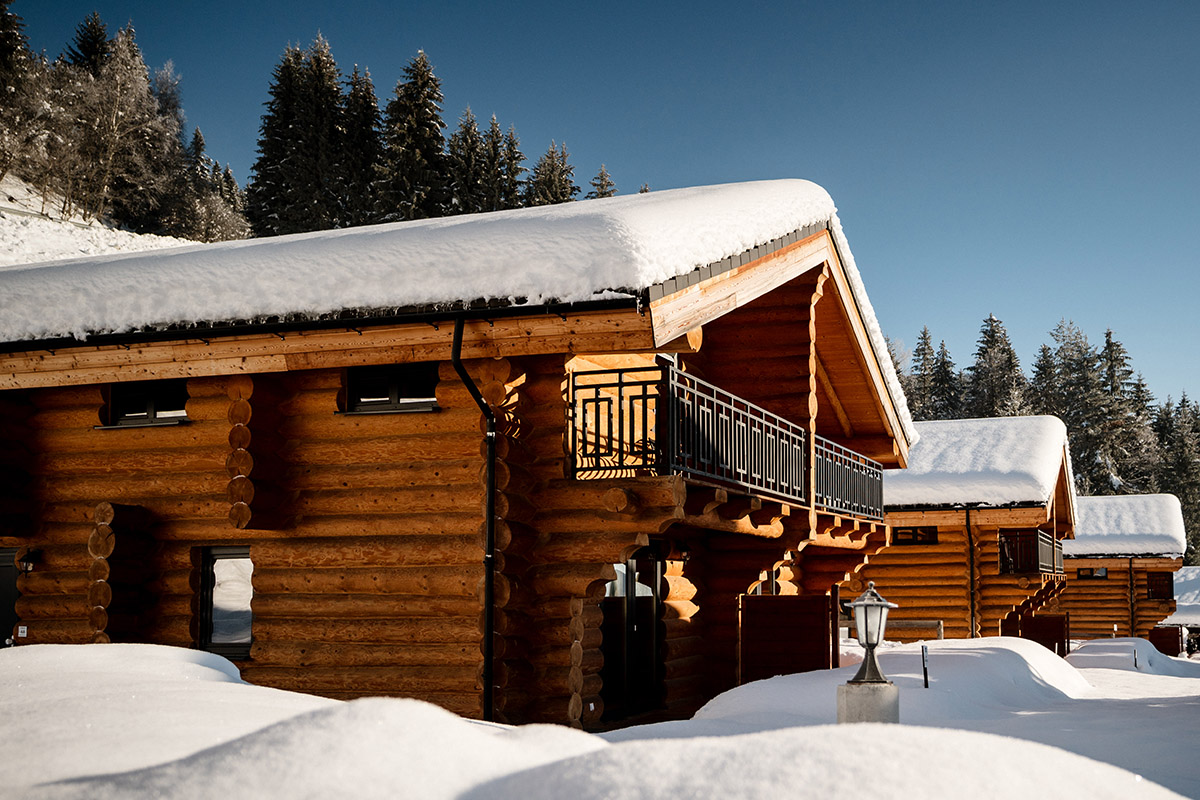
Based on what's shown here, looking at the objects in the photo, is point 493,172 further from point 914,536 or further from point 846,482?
point 846,482

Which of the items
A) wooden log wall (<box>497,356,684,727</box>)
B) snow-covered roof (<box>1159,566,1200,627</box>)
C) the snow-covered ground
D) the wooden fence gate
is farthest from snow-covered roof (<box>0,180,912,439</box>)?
snow-covered roof (<box>1159,566,1200,627</box>)

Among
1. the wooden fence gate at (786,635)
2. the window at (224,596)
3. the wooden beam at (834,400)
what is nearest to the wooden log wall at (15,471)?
the window at (224,596)

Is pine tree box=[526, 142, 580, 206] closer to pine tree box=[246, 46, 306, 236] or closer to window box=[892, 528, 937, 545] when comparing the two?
pine tree box=[246, 46, 306, 236]

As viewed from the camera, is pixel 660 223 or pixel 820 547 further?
pixel 820 547

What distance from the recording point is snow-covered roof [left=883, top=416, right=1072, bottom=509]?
24.7 m

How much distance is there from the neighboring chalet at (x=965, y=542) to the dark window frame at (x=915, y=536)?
0.02 meters

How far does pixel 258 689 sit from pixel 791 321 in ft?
39.8

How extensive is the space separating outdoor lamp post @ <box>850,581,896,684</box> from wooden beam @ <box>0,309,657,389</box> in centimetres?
311

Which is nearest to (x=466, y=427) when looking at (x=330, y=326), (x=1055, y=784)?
(x=330, y=326)

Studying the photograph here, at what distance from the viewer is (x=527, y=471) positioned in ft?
35.9

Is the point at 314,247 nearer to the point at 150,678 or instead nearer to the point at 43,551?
the point at 43,551

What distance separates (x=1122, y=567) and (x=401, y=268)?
3719 cm

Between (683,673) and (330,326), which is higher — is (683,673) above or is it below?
below

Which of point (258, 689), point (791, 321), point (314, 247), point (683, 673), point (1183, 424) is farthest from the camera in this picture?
point (1183, 424)
